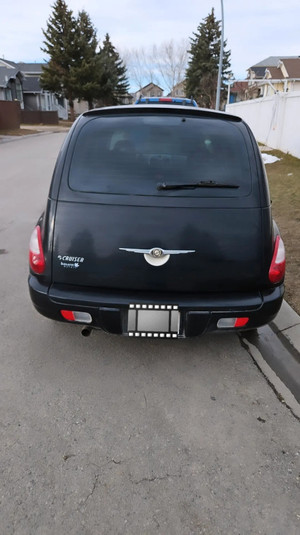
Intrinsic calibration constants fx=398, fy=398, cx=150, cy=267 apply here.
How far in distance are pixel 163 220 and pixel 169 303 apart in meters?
0.53

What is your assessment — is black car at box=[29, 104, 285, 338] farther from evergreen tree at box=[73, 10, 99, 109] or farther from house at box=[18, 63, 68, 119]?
house at box=[18, 63, 68, 119]

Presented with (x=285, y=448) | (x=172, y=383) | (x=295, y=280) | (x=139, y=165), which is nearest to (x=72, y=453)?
(x=172, y=383)

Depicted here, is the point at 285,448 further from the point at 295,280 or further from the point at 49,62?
the point at 49,62

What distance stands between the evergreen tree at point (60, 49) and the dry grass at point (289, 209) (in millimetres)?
40757

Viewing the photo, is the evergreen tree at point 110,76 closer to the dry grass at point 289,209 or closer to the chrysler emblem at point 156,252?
the dry grass at point 289,209

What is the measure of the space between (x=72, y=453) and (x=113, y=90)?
57117mm

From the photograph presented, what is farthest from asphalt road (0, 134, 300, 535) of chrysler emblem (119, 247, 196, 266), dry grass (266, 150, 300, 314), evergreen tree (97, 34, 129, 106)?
evergreen tree (97, 34, 129, 106)

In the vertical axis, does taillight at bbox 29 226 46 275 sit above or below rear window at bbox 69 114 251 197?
below

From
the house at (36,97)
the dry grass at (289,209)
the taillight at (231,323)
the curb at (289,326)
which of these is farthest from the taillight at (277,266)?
the house at (36,97)

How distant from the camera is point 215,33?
50094 millimetres

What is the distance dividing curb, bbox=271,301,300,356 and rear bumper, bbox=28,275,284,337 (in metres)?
0.76

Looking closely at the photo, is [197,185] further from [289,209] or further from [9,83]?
[9,83]

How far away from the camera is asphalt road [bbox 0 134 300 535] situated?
191 cm

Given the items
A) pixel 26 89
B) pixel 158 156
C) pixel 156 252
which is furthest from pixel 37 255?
pixel 26 89
